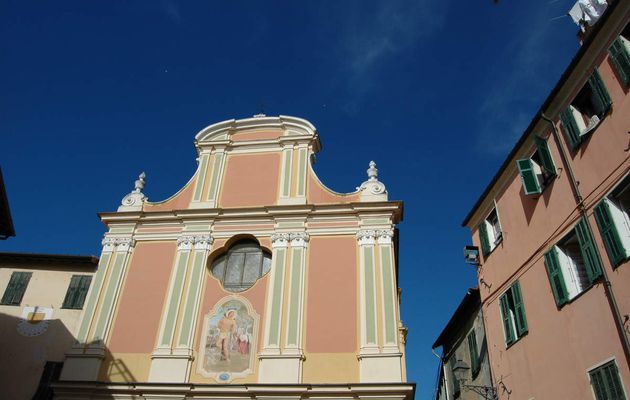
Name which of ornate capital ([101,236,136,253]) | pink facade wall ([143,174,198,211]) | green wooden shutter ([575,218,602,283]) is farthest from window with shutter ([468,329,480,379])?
ornate capital ([101,236,136,253])

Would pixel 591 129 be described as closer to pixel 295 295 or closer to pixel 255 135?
pixel 295 295

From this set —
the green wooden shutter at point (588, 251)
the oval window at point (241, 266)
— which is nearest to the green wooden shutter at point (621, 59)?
the green wooden shutter at point (588, 251)

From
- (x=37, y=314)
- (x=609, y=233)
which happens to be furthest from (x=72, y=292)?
(x=609, y=233)

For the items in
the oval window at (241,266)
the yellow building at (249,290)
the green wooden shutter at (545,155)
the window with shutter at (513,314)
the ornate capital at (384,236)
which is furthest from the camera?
the oval window at (241,266)

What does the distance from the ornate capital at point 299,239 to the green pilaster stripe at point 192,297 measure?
2.77m

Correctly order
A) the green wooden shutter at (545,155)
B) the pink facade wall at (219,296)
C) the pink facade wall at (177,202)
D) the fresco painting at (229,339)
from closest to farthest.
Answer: the green wooden shutter at (545,155) → the fresco painting at (229,339) → the pink facade wall at (219,296) → the pink facade wall at (177,202)

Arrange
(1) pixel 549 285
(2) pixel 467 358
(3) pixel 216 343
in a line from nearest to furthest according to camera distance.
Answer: (1) pixel 549 285 < (3) pixel 216 343 < (2) pixel 467 358

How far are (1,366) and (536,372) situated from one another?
14258 millimetres

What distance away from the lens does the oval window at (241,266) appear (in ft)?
51.0

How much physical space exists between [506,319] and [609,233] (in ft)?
14.1

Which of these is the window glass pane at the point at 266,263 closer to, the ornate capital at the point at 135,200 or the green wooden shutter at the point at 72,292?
the ornate capital at the point at 135,200

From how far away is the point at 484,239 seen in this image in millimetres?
14672

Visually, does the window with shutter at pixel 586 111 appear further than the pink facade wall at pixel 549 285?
Yes

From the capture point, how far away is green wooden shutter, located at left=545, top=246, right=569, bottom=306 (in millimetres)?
10531
